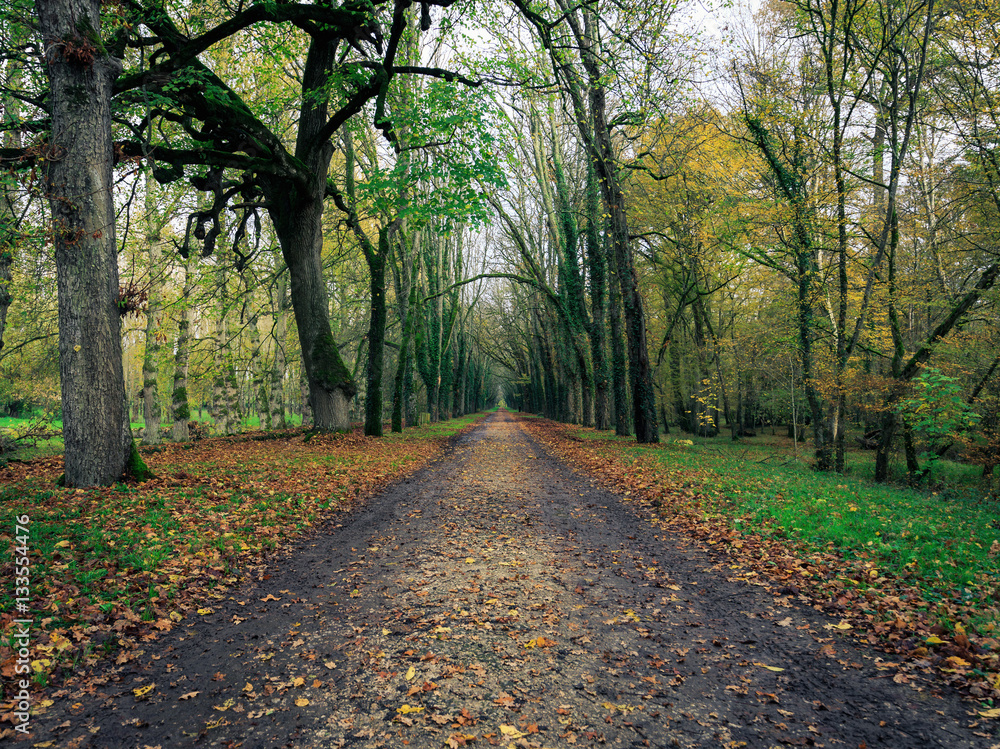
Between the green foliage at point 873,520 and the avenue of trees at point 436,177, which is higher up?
the avenue of trees at point 436,177

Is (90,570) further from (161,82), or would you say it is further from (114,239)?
(161,82)

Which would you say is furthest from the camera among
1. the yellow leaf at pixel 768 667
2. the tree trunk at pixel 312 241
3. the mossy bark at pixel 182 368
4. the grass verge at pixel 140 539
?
the mossy bark at pixel 182 368

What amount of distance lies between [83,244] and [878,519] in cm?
1149

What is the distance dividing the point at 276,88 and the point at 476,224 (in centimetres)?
778

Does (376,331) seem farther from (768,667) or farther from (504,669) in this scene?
(768,667)

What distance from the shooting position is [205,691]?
122 inches

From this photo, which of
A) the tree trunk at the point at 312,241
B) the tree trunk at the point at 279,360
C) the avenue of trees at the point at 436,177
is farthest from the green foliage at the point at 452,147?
the tree trunk at the point at 279,360

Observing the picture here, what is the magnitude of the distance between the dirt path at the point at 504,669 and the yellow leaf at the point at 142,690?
1 cm

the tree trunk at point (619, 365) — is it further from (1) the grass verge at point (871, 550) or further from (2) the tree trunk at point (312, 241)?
(2) the tree trunk at point (312, 241)

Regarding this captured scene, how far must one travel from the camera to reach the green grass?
4789mm

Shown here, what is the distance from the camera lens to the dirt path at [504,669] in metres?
2.74

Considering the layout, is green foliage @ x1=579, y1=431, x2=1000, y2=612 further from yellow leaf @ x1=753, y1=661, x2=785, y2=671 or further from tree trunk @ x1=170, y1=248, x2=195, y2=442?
tree trunk @ x1=170, y1=248, x2=195, y2=442

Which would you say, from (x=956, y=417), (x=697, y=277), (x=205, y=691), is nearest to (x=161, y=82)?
(x=205, y=691)

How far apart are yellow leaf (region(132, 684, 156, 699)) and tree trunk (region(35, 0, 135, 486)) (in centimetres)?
461
